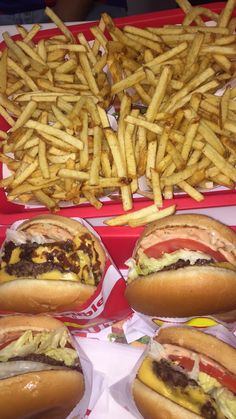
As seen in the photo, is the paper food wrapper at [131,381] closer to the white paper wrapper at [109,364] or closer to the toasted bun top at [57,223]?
the white paper wrapper at [109,364]

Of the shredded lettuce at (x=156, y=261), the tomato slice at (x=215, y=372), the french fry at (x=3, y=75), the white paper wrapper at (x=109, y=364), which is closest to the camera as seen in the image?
the tomato slice at (x=215, y=372)

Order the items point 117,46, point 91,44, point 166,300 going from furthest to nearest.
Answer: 1. point 91,44
2. point 117,46
3. point 166,300

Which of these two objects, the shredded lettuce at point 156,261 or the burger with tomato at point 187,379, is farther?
the shredded lettuce at point 156,261

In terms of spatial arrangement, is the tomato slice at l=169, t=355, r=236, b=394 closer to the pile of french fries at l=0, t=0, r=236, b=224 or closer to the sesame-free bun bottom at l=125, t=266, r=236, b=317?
the sesame-free bun bottom at l=125, t=266, r=236, b=317

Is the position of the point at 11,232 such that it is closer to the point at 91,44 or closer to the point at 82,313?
the point at 82,313

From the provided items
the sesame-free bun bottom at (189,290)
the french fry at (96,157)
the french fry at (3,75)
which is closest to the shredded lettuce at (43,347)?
the sesame-free bun bottom at (189,290)

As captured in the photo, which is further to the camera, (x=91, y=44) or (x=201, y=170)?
(x=91, y=44)

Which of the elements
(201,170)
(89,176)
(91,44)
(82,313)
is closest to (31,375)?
(82,313)
